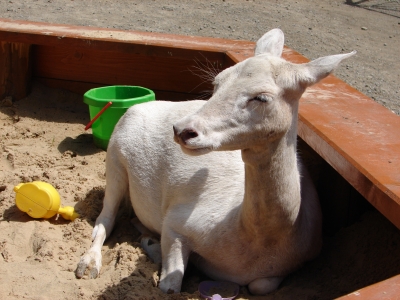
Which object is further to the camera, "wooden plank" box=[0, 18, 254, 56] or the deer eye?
"wooden plank" box=[0, 18, 254, 56]

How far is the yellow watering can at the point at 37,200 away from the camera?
4109 millimetres

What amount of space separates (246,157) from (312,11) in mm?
8041

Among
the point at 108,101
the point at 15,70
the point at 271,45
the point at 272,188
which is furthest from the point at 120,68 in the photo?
the point at 272,188

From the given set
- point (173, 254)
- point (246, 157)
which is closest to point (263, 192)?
point (246, 157)

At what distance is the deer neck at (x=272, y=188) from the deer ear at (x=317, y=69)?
240 mm

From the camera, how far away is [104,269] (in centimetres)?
377

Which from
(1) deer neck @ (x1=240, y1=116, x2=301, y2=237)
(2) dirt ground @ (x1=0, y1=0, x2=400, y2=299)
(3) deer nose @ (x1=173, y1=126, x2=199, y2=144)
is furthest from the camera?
(2) dirt ground @ (x1=0, y1=0, x2=400, y2=299)

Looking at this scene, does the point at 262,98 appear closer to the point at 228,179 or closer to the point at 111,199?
the point at 228,179

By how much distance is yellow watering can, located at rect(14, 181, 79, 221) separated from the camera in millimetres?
4109

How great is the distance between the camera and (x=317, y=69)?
292 cm

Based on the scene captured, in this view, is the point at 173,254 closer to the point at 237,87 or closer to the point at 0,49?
the point at 237,87

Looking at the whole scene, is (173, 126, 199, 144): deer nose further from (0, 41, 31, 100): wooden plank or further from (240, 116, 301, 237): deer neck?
(0, 41, 31, 100): wooden plank

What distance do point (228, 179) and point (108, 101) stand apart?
68.2 inches

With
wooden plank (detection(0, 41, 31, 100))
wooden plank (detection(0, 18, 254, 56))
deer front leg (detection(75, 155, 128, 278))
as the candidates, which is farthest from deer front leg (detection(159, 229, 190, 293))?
wooden plank (detection(0, 41, 31, 100))
